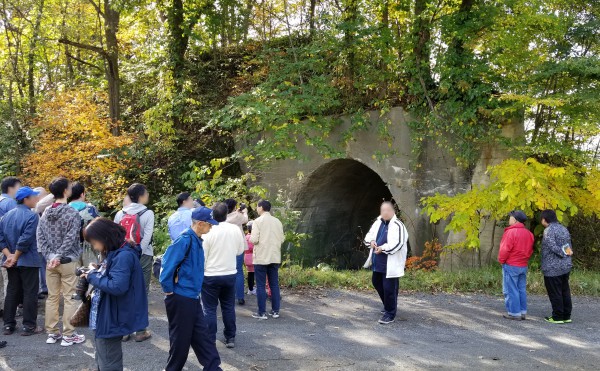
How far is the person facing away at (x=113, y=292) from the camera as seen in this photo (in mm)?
3865

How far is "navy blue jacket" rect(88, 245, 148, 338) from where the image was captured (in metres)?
3.85

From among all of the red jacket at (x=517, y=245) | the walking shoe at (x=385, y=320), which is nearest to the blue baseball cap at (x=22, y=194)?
the walking shoe at (x=385, y=320)

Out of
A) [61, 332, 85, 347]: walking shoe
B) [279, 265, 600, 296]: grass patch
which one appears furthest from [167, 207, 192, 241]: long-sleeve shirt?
[279, 265, 600, 296]: grass patch

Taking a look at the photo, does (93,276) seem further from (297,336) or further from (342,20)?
(342,20)

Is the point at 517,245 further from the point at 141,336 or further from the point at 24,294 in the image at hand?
the point at 24,294

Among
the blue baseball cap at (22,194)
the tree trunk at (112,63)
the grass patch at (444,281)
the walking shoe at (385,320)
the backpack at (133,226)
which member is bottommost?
the walking shoe at (385,320)

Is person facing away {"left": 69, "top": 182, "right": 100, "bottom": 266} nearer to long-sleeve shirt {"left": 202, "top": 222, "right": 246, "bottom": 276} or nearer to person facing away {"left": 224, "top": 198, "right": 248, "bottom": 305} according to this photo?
long-sleeve shirt {"left": 202, "top": 222, "right": 246, "bottom": 276}

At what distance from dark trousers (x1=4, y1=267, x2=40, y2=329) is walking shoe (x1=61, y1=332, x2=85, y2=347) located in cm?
74

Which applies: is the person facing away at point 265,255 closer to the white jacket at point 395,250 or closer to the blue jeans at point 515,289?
the white jacket at point 395,250

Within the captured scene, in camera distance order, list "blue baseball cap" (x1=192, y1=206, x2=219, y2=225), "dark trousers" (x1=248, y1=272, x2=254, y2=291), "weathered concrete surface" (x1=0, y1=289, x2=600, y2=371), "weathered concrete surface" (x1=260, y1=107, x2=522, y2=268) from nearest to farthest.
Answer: "blue baseball cap" (x1=192, y1=206, x2=219, y2=225) < "weathered concrete surface" (x1=0, y1=289, x2=600, y2=371) < "dark trousers" (x1=248, y1=272, x2=254, y2=291) < "weathered concrete surface" (x1=260, y1=107, x2=522, y2=268)

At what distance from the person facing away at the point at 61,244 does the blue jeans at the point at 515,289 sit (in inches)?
227

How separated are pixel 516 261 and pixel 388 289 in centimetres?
194

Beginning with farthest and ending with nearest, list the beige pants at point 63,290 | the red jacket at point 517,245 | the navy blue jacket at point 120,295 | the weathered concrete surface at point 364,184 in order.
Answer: the weathered concrete surface at point 364,184, the red jacket at point 517,245, the beige pants at point 63,290, the navy blue jacket at point 120,295

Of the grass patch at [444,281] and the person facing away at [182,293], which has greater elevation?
the person facing away at [182,293]
